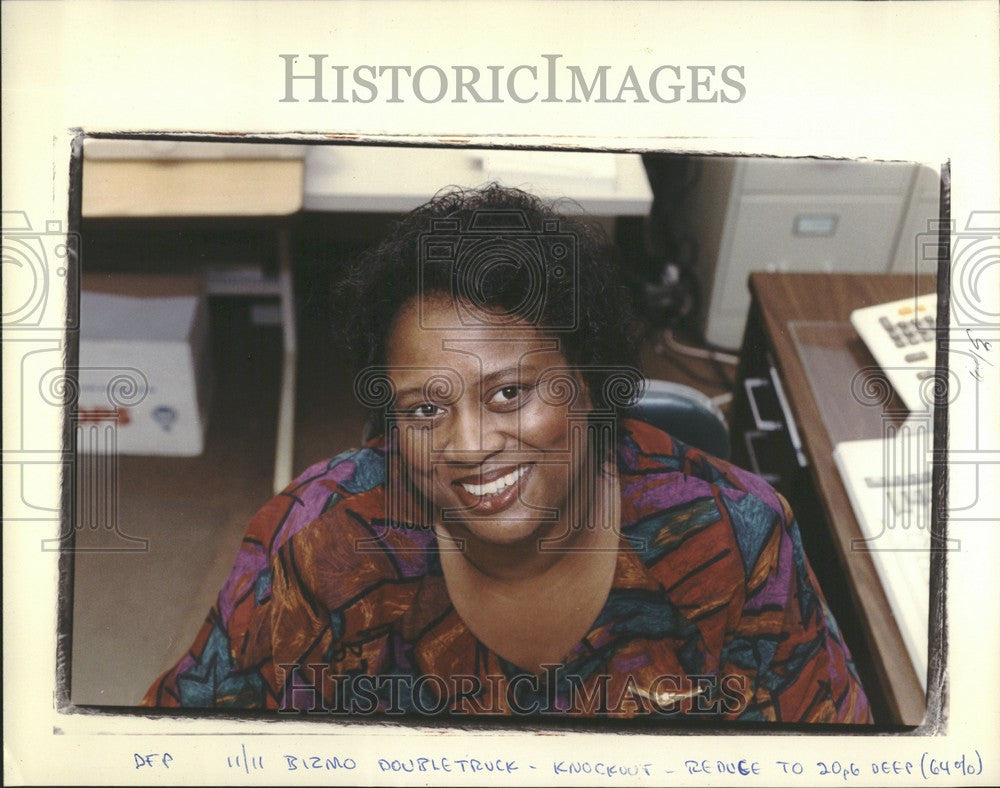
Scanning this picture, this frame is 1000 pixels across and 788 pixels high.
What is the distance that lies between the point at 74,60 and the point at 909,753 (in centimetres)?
116

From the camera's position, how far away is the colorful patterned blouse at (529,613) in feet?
3.10

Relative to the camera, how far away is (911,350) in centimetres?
101

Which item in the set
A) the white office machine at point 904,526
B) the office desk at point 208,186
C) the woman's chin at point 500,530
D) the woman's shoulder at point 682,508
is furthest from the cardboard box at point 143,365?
the white office machine at point 904,526

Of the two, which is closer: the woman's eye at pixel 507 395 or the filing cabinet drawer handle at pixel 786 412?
the woman's eye at pixel 507 395

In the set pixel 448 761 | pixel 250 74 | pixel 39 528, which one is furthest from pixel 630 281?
pixel 39 528

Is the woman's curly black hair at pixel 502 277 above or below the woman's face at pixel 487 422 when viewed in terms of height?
above

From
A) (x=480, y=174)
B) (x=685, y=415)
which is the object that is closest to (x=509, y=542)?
(x=685, y=415)

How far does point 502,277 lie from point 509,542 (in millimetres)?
270

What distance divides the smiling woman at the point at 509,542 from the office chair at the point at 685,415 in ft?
0.08

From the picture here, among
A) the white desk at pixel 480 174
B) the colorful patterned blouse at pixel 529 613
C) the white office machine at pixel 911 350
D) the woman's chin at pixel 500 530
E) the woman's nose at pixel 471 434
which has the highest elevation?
the white desk at pixel 480 174

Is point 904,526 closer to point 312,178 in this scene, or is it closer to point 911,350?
point 911,350

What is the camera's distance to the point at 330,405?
93 centimetres

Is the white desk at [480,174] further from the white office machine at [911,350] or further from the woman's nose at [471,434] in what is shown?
the white office machine at [911,350]

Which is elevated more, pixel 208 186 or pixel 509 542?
pixel 208 186
